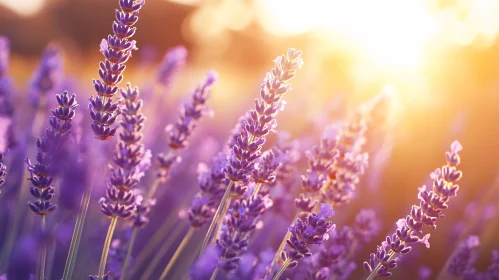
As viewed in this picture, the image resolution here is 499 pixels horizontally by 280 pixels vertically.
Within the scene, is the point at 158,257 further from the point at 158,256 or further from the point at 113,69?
the point at 113,69

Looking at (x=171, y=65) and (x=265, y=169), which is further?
(x=171, y=65)

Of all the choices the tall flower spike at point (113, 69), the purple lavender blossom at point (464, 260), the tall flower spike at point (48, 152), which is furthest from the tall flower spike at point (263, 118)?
the purple lavender blossom at point (464, 260)

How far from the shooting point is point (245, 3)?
2131 centimetres

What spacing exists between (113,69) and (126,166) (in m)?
0.39

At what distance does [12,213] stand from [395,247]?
Answer: 90.1 inches

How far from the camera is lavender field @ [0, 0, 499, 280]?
2.02m

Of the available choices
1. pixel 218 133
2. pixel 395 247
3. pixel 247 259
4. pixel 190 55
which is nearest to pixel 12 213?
pixel 247 259

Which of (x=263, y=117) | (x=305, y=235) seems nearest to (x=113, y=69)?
(x=263, y=117)

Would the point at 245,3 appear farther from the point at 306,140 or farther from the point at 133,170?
the point at 133,170

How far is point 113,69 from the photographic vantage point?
192cm

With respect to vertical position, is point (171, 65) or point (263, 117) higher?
point (171, 65)

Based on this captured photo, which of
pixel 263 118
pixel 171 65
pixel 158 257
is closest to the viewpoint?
pixel 263 118

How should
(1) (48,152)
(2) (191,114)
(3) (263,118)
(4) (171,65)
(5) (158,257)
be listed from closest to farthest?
(1) (48,152) < (3) (263,118) < (2) (191,114) < (5) (158,257) < (4) (171,65)

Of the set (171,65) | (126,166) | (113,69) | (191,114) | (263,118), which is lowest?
(126,166)
